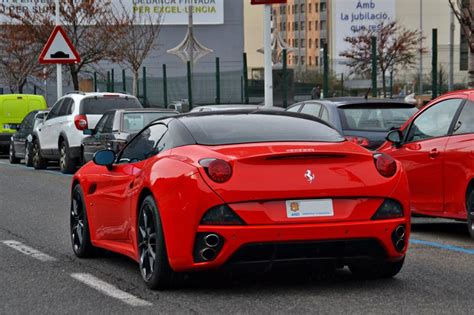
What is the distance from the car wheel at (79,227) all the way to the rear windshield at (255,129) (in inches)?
69.4

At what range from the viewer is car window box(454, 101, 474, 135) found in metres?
11.2

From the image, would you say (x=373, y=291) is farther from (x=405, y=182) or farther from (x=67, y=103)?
(x=67, y=103)

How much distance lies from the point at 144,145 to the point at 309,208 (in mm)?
1844

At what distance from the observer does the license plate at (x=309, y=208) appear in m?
7.53

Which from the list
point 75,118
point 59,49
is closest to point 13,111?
point 59,49

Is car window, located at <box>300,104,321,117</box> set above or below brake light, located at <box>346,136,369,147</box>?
above

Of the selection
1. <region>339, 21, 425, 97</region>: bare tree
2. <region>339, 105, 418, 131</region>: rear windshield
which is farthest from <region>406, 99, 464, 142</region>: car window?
<region>339, 21, 425, 97</region>: bare tree

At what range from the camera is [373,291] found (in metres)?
7.95

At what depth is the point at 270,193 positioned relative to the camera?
7492mm

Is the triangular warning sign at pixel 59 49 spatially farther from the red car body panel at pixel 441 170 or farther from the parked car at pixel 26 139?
the red car body panel at pixel 441 170

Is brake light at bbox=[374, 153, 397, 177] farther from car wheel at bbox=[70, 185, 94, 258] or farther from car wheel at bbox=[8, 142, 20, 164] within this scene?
car wheel at bbox=[8, 142, 20, 164]

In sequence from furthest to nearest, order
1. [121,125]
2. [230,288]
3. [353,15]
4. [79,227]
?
[353,15] → [121,125] → [79,227] → [230,288]

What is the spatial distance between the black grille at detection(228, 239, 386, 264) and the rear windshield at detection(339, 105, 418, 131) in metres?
7.23

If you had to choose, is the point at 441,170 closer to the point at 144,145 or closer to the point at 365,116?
the point at 144,145
